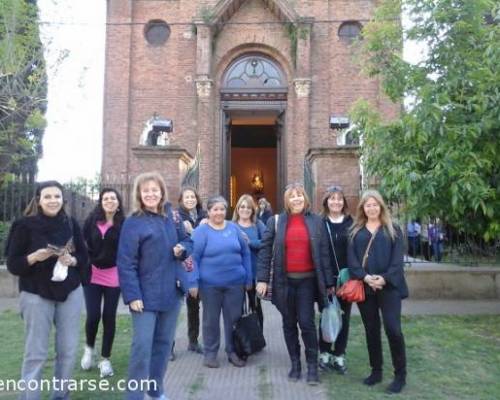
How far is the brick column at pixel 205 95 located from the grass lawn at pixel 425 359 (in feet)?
26.7

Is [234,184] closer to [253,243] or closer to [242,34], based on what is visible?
[242,34]

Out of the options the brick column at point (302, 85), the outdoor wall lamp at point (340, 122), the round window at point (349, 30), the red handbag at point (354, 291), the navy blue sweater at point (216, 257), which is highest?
the round window at point (349, 30)

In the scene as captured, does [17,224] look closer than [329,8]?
Yes

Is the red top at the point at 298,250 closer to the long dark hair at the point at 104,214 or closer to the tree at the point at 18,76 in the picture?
the long dark hair at the point at 104,214

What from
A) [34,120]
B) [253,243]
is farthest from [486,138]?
[34,120]

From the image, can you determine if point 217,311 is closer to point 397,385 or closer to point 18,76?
point 397,385

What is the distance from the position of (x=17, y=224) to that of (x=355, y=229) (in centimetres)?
315

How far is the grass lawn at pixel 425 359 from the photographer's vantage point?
5066 mm

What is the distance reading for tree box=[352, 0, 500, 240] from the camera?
6.75 metres

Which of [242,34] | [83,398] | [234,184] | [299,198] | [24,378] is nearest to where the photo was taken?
[24,378]

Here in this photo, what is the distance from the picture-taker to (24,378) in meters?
4.12

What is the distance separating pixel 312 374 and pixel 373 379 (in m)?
0.61

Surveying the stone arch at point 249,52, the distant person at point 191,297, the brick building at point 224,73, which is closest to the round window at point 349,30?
the brick building at point 224,73

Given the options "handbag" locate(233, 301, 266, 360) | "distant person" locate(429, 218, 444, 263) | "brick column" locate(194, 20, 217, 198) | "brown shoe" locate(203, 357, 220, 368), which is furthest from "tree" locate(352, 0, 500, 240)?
"brick column" locate(194, 20, 217, 198)
